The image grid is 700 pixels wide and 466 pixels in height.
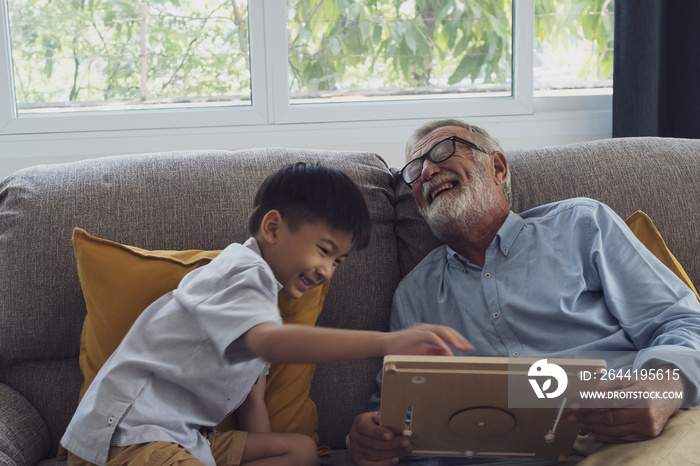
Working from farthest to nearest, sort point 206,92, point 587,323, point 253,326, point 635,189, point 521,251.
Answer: point 206,92, point 635,189, point 521,251, point 587,323, point 253,326

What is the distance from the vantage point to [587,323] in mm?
1612

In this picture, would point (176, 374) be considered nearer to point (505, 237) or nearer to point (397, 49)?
point (505, 237)

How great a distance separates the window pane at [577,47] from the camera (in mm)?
2986

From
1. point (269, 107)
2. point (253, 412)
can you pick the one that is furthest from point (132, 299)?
point (269, 107)

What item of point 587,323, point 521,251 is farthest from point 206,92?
point 587,323

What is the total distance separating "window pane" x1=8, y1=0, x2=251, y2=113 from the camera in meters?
2.67

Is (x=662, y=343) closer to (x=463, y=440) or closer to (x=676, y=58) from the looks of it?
(x=463, y=440)

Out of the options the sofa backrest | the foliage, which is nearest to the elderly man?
the sofa backrest

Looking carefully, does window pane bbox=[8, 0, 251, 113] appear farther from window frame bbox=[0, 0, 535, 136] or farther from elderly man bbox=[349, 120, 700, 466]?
elderly man bbox=[349, 120, 700, 466]

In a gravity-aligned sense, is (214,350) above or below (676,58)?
below

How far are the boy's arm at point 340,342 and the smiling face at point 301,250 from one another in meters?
0.23

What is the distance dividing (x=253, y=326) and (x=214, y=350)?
0.18 meters

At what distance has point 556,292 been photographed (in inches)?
65.2

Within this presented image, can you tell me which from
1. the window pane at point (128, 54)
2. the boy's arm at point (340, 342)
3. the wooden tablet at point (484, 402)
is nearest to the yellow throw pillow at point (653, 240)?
the wooden tablet at point (484, 402)
